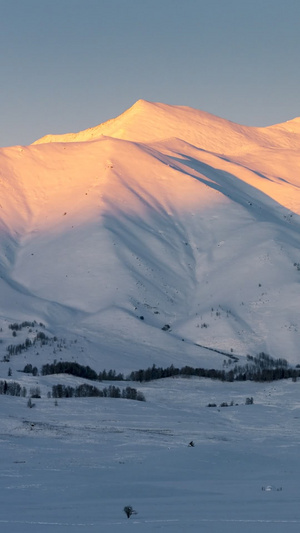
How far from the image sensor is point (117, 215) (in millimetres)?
92375

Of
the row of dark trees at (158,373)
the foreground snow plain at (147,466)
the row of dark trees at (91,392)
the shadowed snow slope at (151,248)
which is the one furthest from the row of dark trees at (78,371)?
the foreground snow plain at (147,466)

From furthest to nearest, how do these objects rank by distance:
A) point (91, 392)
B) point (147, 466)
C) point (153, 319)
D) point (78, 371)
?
point (153, 319) < point (78, 371) < point (91, 392) < point (147, 466)

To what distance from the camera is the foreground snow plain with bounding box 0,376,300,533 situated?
13516 millimetres

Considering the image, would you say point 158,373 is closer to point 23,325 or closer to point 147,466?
point 23,325

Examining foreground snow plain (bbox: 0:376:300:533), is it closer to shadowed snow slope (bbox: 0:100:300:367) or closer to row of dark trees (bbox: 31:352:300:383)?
row of dark trees (bbox: 31:352:300:383)

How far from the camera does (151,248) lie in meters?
88.1

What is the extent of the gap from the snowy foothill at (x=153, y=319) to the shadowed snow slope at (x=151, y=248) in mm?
219

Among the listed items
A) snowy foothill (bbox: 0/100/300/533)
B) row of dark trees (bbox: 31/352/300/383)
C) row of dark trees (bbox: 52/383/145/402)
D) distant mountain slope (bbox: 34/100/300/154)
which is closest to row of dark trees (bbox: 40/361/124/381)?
row of dark trees (bbox: 31/352/300/383)

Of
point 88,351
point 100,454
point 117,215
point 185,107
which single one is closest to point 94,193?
point 117,215

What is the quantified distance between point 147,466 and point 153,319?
54158 mm

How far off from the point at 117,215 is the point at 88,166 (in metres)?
15.1

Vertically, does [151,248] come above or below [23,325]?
above

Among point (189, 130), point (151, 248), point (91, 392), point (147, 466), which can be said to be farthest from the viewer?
point (189, 130)

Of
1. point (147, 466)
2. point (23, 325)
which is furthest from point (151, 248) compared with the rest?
point (147, 466)
